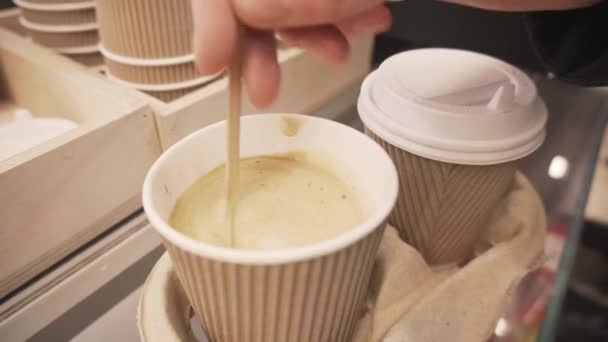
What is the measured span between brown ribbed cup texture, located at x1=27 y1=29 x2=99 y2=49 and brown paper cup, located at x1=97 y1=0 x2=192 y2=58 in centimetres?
11

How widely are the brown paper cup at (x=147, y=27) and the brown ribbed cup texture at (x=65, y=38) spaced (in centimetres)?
11

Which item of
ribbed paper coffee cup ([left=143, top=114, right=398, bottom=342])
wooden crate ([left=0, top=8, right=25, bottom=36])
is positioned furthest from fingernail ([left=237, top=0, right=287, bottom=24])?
wooden crate ([left=0, top=8, right=25, bottom=36])

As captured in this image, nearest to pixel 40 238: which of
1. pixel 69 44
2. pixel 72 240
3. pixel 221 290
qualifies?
pixel 72 240

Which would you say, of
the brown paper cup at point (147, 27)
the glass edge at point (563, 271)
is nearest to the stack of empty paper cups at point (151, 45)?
the brown paper cup at point (147, 27)

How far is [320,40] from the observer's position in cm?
29

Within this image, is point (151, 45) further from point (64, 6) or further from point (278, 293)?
point (278, 293)

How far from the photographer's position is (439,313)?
0.37 m

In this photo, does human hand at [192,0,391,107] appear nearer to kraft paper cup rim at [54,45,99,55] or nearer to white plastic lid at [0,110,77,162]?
white plastic lid at [0,110,77,162]

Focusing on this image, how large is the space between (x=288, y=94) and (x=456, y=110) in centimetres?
32

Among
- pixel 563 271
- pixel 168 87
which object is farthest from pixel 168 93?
pixel 563 271

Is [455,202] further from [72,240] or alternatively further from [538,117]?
[72,240]

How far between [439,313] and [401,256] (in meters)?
0.05

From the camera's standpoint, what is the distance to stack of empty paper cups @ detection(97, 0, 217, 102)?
0.53m

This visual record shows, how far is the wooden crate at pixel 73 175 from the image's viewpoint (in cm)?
41
